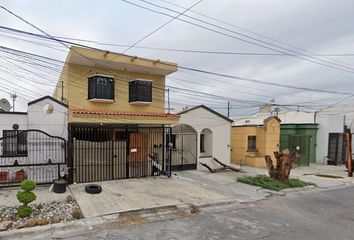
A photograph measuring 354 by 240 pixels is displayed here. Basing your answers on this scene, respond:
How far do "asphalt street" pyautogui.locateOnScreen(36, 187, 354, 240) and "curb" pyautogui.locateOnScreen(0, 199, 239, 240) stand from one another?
1.07 feet

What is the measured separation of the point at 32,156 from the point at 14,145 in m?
0.87

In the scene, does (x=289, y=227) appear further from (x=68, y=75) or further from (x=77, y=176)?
(x=68, y=75)

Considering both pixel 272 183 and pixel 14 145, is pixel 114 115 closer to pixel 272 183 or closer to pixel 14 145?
pixel 14 145

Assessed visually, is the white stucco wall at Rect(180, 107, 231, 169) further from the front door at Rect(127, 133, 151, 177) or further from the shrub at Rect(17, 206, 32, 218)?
the shrub at Rect(17, 206, 32, 218)

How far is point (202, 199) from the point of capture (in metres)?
10.4

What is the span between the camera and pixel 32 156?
12.2 meters

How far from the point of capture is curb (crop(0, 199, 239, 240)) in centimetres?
668

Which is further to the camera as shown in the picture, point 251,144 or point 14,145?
point 251,144

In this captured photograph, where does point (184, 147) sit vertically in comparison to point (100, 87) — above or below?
below

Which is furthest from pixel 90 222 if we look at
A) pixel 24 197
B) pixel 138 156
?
pixel 138 156

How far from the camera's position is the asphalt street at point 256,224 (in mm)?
7008

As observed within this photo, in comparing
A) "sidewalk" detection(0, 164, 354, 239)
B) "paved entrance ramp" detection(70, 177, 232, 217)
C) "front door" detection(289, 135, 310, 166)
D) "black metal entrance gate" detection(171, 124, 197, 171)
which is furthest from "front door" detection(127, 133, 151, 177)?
"front door" detection(289, 135, 310, 166)

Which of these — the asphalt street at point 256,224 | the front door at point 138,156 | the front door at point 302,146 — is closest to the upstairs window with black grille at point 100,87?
the front door at point 138,156

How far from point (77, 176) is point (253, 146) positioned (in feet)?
44.8
